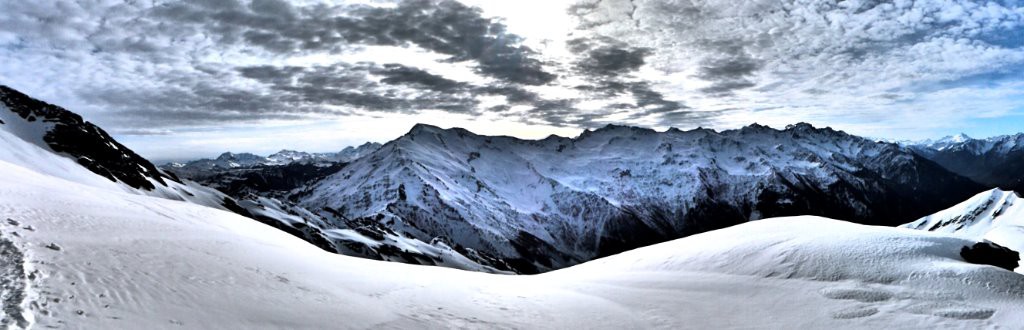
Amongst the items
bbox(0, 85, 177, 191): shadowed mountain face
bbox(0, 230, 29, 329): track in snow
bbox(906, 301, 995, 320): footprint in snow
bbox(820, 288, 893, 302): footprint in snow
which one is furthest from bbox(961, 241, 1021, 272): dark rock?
bbox(0, 85, 177, 191): shadowed mountain face

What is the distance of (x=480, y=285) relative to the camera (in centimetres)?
2502

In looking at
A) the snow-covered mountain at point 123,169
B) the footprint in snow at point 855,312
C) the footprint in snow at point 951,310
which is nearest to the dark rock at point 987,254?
the footprint in snow at point 951,310

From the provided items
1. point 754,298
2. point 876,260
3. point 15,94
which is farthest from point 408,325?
point 15,94

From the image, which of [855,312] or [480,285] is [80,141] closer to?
[480,285]

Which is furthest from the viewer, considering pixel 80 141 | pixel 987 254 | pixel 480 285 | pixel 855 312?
pixel 80 141

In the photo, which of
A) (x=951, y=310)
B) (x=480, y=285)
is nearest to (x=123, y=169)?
(x=480, y=285)

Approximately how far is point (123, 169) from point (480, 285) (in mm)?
99731

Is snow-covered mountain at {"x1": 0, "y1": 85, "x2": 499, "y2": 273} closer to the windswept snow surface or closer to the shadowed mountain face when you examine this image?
the shadowed mountain face

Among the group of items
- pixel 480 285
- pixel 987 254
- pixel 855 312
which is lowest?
pixel 480 285

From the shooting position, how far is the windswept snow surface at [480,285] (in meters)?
11.3

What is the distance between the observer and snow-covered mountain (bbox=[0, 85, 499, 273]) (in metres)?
83.0

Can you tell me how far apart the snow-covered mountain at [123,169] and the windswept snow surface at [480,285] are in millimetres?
71194

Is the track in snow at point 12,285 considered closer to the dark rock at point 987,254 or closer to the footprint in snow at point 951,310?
the footprint in snow at point 951,310

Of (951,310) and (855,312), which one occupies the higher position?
(951,310)
